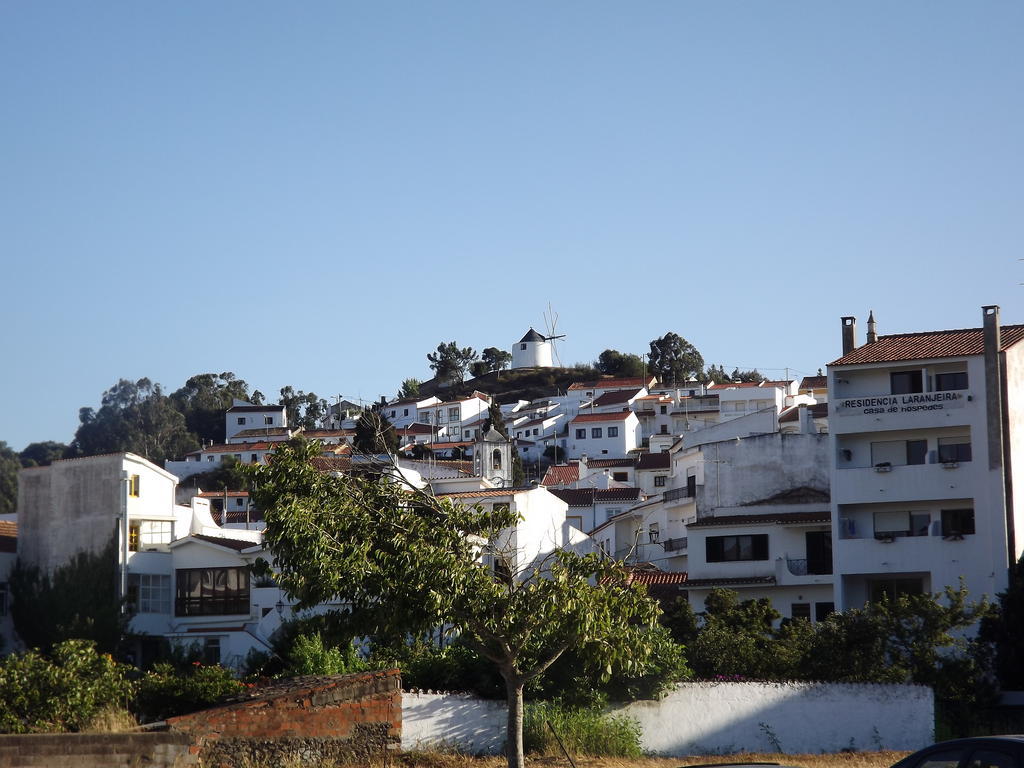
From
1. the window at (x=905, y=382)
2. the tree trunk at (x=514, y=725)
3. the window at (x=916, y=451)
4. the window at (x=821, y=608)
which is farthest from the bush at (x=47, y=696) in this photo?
the window at (x=905, y=382)

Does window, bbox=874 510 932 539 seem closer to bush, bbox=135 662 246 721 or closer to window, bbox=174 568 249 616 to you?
window, bbox=174 568 249 616

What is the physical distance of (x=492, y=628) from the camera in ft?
77.0

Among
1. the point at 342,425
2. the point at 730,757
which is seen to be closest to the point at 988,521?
the point at 730,757

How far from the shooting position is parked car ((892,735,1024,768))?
1578cm

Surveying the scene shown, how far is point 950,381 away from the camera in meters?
49.7

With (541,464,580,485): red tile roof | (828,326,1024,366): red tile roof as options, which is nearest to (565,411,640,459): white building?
(541,464,580,485): red tile roof

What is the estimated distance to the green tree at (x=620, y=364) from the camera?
553ft

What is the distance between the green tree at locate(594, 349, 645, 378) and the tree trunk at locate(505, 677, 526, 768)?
14360 centimetres

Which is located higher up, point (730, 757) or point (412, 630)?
point (412, 630)

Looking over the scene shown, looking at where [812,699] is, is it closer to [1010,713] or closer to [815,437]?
[1010,713]

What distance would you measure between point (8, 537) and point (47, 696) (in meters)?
36.2

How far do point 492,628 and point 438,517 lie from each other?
2331 mm

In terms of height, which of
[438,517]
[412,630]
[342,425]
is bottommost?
[412,630]

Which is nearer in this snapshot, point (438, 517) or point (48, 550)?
point (438, 517)
